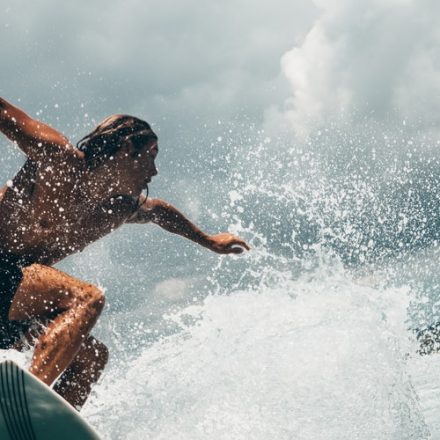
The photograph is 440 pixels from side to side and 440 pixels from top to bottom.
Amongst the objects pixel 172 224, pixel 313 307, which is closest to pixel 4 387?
pixel 172 224

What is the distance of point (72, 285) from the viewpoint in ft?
11.6

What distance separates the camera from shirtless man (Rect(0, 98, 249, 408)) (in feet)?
11.2

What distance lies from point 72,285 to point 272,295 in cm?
529

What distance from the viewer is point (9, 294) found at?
3764 mm

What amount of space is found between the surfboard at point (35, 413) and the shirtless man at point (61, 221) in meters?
0.39

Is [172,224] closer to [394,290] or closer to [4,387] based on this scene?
[4,387]

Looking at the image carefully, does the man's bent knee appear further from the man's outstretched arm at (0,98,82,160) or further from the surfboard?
the man's outstretched arm at (0,98,82,160)

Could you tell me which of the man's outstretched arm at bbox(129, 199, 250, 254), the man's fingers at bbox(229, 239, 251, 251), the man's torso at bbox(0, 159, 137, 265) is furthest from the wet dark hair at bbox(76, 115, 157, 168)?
the man's fingers at bbox(229, 239, 251, 251)

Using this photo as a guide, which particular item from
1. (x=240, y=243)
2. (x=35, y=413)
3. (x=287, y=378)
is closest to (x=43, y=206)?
(x=35, y=413)

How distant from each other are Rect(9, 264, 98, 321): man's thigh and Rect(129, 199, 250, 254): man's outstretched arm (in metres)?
1.87

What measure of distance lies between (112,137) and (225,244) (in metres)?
2.02

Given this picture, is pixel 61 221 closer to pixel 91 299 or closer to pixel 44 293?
pixel 44 293

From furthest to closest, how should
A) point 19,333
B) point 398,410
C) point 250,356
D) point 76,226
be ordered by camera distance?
point 250,356, point 398,410, point 76,226, point 19,333

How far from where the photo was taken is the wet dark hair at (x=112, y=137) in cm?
402
